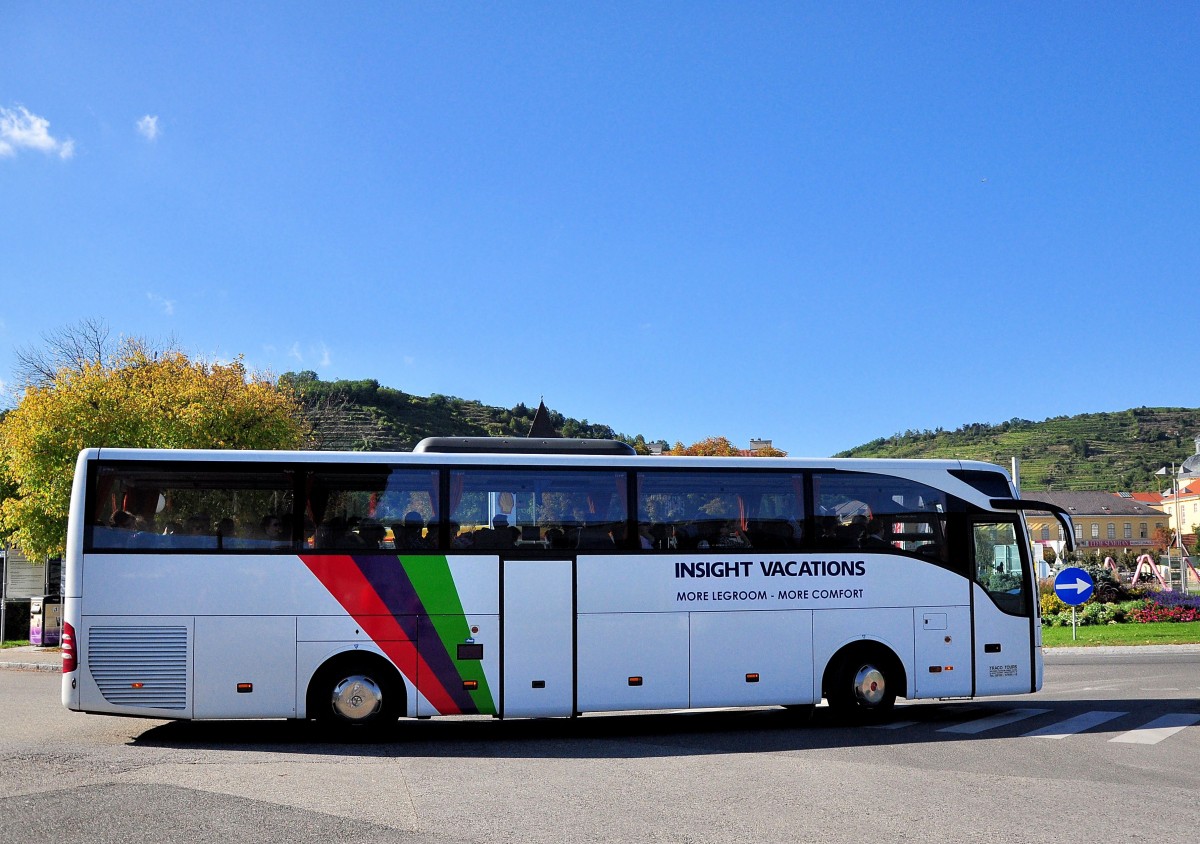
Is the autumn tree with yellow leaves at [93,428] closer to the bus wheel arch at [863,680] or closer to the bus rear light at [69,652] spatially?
the bus rear light at [69,652]

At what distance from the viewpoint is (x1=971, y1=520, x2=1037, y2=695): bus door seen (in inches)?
506

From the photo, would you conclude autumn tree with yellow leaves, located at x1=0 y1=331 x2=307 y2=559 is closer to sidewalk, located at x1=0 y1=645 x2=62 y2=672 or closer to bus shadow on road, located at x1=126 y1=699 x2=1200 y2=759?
sidewalk, located at x1=0 y1=645 x2=62 y2=672

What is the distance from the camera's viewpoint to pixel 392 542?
Result: 37.6 feet

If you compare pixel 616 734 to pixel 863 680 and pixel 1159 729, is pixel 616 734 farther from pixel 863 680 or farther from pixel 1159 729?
pixel 1159 729

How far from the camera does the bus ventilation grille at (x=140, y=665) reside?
1096 cm

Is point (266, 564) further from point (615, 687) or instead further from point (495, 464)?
point (615, 687)

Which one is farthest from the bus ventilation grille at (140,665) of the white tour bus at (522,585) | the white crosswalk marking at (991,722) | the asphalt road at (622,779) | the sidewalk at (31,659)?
the sidewalk at (31,659)

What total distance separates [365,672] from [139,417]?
19.0 m

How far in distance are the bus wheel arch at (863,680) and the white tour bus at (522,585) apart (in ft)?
0.09

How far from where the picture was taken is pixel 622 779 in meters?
9.09

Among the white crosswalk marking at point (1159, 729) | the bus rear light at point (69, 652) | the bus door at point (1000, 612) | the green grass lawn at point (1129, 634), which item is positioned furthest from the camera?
the green grass lawn at point (1129, 634)

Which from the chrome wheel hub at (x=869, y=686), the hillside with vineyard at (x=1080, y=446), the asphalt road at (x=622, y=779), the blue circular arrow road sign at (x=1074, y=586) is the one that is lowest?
the asphalt road at (x=622, y=779)

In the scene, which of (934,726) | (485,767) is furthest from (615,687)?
(934,726)

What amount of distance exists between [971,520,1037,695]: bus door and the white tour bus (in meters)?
0.03
